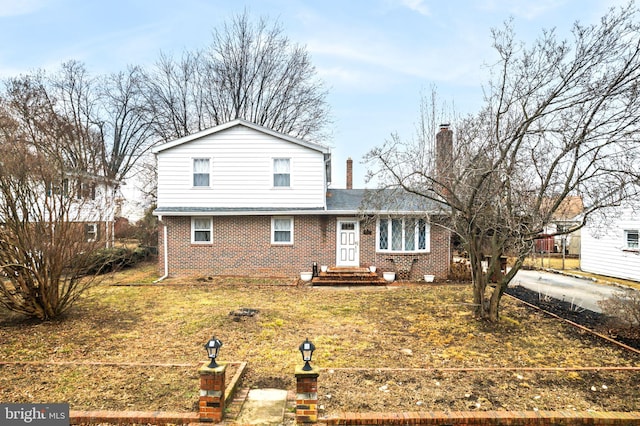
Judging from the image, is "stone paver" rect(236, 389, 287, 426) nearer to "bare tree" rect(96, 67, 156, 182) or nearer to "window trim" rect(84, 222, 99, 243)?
"window trim" rect(84, 222, 99, 243)

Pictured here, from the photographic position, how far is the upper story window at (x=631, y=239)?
14.4 meters

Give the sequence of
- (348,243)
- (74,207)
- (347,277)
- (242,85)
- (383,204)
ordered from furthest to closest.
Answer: (242,85)
(348,243)
(347,277)
(383,204)
(74,207)

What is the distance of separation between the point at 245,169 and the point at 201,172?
1.87 meters

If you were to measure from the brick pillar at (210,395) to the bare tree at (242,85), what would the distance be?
25.0 m

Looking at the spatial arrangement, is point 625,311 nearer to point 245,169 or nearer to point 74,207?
point 74,207

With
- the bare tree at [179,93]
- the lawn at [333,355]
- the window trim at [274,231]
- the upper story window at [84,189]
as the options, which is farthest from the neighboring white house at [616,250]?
the bare tree at [179,93]

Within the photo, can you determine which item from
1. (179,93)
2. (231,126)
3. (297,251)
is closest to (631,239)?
(297,251)

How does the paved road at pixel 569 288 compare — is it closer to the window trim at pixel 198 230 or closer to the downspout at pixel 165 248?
the window trim at pixel 198 230

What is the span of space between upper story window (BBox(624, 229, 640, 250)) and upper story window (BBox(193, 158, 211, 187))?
56.9 feet

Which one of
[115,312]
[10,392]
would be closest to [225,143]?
[115,312]

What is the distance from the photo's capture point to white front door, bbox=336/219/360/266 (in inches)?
576

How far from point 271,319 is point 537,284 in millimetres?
11033

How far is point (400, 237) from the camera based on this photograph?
14617mm

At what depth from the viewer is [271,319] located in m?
8.22
